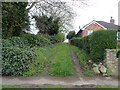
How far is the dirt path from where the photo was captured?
411 centimetres

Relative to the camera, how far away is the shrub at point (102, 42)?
17.7 ft

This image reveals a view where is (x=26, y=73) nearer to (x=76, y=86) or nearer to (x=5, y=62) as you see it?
(x=5, y=62)

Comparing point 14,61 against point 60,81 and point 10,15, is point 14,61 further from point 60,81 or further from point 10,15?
point 10,15

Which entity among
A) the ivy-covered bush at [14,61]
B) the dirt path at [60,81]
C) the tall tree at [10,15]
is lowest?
the dirt path at [60,81]

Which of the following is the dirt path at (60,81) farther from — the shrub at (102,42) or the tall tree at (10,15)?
the tall tree at (10,15)

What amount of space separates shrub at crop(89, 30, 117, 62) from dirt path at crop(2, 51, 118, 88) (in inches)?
52.9

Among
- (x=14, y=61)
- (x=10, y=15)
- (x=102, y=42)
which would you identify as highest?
(x=10, y=15)

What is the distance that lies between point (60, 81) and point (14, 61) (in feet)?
8.47

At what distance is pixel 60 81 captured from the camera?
440 cm

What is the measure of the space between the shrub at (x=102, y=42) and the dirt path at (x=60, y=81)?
4.41ft

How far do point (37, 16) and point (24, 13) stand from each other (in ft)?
5.17

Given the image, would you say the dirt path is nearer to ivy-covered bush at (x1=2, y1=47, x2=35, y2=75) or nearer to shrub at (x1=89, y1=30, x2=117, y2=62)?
ivy-covered bush at (x1=2, y1=47, x2=35, y2=75)

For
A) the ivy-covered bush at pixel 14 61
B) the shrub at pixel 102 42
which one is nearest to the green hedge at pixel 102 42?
the shrub at pixel 102 42

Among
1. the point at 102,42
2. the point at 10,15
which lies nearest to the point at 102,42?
the point at 102,42
